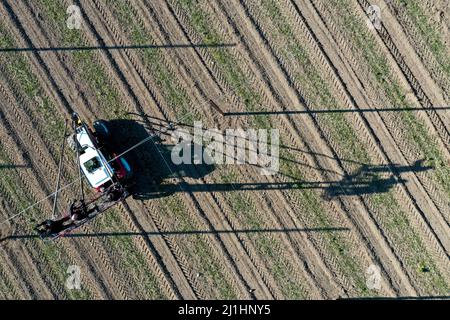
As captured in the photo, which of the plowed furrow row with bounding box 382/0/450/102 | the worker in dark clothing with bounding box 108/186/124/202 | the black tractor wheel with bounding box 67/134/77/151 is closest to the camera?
the worker in dark clothing with bounding box 108/186/124/202

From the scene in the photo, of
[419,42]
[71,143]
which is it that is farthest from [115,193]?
[419,42]

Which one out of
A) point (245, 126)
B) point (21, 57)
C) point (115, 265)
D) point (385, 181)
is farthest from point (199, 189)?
point (21, 57)

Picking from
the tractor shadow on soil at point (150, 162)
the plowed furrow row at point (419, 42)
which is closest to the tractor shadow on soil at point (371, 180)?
the plowed furrow row at point (419, 42)

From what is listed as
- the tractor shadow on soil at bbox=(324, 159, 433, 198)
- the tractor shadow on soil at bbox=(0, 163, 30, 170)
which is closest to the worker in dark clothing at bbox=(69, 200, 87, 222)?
the tractor shadow on soil at bbox=(0, 163, 30, 170)

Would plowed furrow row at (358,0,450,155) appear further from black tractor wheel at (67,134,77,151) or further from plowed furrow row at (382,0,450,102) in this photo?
black tractor wheel at (67,134,77,151)

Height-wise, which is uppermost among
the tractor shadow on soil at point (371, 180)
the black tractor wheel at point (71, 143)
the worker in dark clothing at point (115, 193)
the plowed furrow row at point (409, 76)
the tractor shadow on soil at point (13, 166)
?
the tractor shadow on soil at point (13, 166)

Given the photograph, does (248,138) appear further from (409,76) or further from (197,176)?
(409,76)

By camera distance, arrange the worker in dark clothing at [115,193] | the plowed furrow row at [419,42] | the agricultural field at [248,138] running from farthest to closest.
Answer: the agricultural field at [248,138], the plowed furrow row at [419,42], the worker in dark clothing at [115,193]

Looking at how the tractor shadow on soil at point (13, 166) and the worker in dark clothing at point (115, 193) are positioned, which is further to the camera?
the tractor shadow on soil at point (13, 166)

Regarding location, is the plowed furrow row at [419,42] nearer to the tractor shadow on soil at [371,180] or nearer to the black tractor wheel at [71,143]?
the tractor shadow on soil at [371,180]
